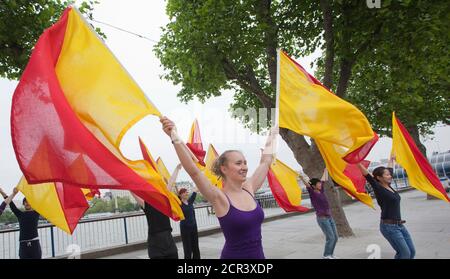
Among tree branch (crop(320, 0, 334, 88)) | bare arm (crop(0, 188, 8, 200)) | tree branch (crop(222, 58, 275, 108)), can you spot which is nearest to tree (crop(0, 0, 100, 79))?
bare arm (crop(0, 188, 8, 200))

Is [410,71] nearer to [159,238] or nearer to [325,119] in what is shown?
[325,119]

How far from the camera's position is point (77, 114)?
12.4ft

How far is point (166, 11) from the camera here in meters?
13.2

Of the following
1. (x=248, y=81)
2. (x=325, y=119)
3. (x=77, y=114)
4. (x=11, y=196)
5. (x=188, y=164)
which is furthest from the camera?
(x=248, y=81)

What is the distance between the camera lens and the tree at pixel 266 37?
10.5m

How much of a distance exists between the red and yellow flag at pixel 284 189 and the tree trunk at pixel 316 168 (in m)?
1.73

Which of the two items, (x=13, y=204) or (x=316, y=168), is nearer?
(x=13, y=204)

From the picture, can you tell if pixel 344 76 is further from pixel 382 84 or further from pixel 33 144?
pixel 33 144

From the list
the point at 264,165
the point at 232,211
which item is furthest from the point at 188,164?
the point at 264,165

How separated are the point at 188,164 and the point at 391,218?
13.4 ft

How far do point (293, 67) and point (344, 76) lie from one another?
6.40 meters

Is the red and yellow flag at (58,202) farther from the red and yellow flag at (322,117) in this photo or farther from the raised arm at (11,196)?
the red and yellow flag at (322,117)

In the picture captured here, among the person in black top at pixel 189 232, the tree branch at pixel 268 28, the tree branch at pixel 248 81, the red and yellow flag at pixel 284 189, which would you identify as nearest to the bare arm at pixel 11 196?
the person in black top at pixel 189 232

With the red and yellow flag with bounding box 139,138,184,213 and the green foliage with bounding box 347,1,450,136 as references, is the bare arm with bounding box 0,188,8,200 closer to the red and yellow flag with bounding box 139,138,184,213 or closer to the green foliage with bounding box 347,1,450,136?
the red and yellow flag with bounding box 139,138,184,213
